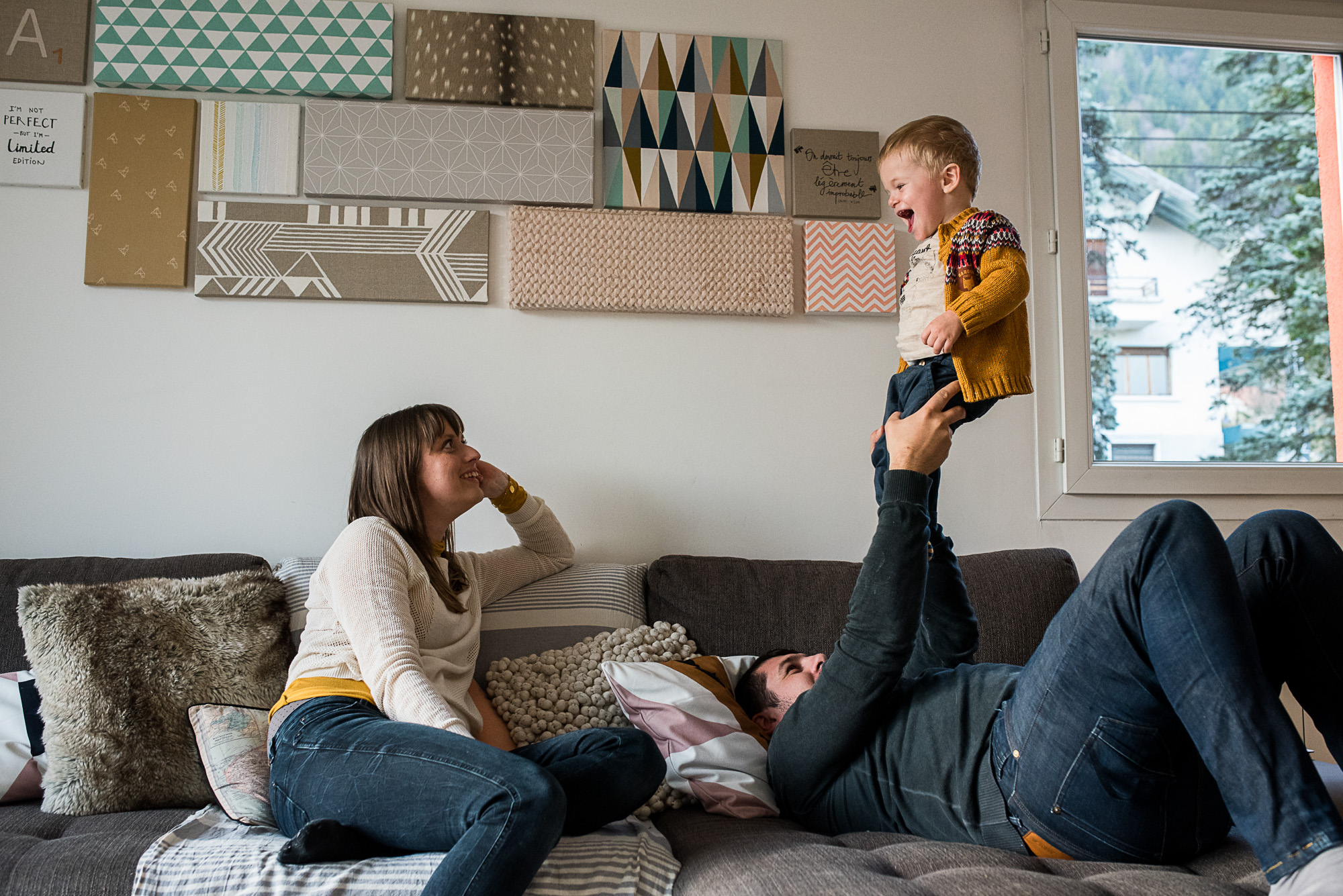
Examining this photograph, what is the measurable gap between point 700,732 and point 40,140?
2.08 metres

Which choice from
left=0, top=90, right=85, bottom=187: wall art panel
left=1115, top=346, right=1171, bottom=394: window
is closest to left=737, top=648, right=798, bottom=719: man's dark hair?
left=1115, top=346, right=1171, bottom=394: window

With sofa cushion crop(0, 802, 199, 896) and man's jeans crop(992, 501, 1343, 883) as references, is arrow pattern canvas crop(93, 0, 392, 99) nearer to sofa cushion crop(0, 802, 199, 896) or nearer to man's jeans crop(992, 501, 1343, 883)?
sofa cushion crop(0, 802, 199, 896)

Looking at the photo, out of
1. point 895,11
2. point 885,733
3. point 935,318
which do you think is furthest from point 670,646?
point 895,11

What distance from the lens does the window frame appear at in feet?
7.64

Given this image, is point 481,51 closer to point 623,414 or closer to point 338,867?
point 623,414

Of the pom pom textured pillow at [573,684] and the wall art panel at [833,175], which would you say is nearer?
the pom pom textured pillow at [573,684]

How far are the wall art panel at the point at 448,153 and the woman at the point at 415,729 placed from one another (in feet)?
2.46

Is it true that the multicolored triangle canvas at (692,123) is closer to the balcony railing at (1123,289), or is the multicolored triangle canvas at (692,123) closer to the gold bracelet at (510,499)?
the gold bracelet at (510,499)

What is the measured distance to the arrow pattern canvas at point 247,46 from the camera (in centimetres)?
212

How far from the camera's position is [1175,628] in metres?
0.99

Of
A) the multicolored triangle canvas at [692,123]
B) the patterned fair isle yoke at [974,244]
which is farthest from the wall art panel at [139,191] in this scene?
the patterned fair isle yoke at [974,244]

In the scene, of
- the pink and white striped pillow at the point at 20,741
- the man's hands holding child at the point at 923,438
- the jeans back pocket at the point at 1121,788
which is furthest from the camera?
the pink and white striped pillow at the point at 20,741

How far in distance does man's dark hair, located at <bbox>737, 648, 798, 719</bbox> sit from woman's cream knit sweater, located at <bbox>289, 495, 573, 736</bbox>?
49 cm

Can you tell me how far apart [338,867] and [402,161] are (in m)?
1.65
